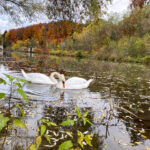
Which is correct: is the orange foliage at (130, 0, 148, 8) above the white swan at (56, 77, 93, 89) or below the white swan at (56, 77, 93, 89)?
above

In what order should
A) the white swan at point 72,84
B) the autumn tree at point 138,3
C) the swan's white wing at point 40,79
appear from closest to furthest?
the autumn tree at point 138,3 → the white swan at point 72,84 → the swan's white wing at point 40,79

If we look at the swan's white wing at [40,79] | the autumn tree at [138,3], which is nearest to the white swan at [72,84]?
the swan's white wing at [40,79]

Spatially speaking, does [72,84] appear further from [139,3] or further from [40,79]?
A: [139,3]

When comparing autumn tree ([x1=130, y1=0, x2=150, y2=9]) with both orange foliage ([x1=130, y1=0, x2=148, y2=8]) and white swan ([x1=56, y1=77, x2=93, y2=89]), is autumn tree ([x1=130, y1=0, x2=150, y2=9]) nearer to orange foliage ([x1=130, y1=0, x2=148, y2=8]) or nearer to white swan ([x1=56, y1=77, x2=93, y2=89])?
orange foliage ([x1=130, y1=0, x2=148, y2=8])

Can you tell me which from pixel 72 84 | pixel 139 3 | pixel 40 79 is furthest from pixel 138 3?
pixel 40 79

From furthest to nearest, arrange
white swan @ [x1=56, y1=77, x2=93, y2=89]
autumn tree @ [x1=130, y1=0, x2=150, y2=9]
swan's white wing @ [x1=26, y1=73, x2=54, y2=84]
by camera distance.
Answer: swan's white wing @ [x1=26, y1=73, x2=54, y2=84]
white swan @ [x1=56, y1=77, x2=93, y2=89]
autumn tree @ [x1=130, y1=0, x2=150, y2=9]

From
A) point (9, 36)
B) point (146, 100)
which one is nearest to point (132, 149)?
point (146, 100)

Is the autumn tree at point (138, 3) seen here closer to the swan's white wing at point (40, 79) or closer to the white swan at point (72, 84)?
the white swan at point (72, 84)

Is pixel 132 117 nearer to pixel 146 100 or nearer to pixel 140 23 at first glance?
pixel 146 100

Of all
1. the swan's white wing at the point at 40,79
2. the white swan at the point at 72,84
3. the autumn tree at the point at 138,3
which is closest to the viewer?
the autumn tree at the point at 138,3

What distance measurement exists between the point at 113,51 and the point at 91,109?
33.1 metres

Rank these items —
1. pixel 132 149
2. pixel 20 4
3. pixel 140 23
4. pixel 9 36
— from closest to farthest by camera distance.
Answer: pixel 132 149, pixel 20 4, pixel 140 23, pixel 9 36

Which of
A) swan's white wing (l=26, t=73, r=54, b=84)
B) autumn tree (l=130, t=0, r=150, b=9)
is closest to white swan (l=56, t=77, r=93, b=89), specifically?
swan's white wing (l=26, t=73, r=54, b=84)

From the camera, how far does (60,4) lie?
→ 401cm
